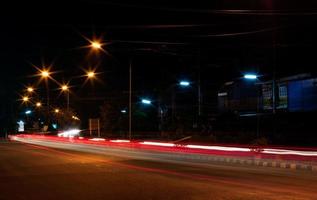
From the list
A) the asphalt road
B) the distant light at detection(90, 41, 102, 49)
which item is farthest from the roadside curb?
the distant light at detection(90, 41, 102, 49)

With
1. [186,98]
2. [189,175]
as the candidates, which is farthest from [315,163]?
[186,98]

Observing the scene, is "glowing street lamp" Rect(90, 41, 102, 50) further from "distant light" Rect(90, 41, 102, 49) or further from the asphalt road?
the asphalt road

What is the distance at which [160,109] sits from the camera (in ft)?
231

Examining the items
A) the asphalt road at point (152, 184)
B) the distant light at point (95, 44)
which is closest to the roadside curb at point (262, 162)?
the asphalt road at point (152, 184)

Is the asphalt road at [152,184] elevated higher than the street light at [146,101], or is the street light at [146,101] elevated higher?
the street light at [146,101]

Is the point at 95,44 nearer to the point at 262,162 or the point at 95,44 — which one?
the point at 95,44

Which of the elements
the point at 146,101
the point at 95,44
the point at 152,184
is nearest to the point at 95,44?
the point at 95,44

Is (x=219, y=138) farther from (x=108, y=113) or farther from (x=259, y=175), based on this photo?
(x=108, y=113)

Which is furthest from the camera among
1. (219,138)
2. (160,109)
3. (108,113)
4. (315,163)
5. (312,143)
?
(160,109)

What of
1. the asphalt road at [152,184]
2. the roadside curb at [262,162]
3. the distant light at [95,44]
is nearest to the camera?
the asphalt road at [152,184]

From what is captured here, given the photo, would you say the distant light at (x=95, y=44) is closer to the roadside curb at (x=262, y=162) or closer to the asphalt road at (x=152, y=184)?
the roadside curb at (x=262, y=162)

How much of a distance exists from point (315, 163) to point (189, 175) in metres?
5.77

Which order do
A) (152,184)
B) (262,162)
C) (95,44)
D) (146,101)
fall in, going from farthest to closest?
(146,101), (95,44), (262,162), (152,184)

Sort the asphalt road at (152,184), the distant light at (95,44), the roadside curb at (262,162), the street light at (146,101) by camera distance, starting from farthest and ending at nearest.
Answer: the street light at (146,101) < the distant light at (95,44) < the roadside curb at (262,162) < the asphalt road at (152,184)
